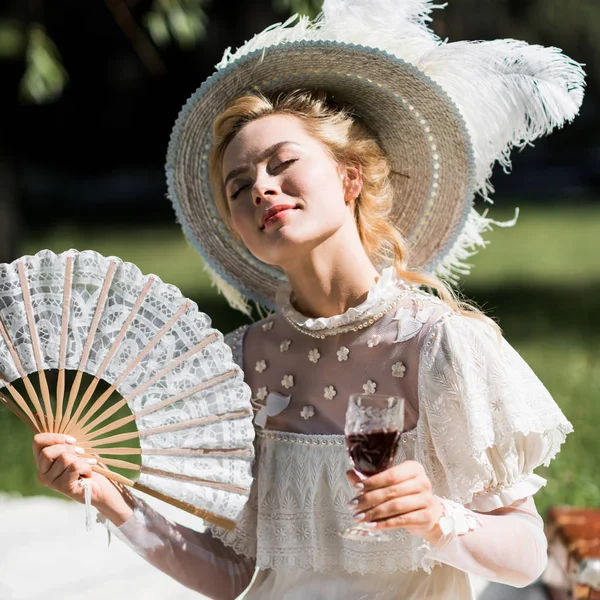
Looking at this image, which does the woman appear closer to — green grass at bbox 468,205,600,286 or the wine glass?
the wine glass

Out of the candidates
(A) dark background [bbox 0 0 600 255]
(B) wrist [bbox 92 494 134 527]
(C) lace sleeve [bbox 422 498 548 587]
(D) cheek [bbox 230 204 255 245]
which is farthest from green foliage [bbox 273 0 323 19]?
(A) dark background [bbox 0 0 600 255]

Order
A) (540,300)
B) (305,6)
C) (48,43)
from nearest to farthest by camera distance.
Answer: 1. (305,6)
2. (48,43)
3. (540,300)

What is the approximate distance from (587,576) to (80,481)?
1.75 m

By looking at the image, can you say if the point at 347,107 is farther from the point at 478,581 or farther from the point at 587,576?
the point at 478,581

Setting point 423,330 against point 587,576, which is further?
point 587,576

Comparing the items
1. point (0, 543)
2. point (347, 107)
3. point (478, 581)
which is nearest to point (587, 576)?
point (478, 581)

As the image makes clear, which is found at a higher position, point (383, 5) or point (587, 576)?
point (383, 5)

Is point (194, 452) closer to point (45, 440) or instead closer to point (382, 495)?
point (45, 440)

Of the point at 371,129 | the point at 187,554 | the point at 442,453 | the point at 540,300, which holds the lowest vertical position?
the point at 187,554

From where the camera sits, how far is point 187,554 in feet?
8.12

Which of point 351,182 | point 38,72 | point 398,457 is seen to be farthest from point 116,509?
point 38,72

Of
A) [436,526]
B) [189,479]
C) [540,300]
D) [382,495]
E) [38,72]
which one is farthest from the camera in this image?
[540,300]

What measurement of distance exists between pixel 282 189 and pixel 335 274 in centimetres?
26

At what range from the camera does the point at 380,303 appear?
7.73ft
